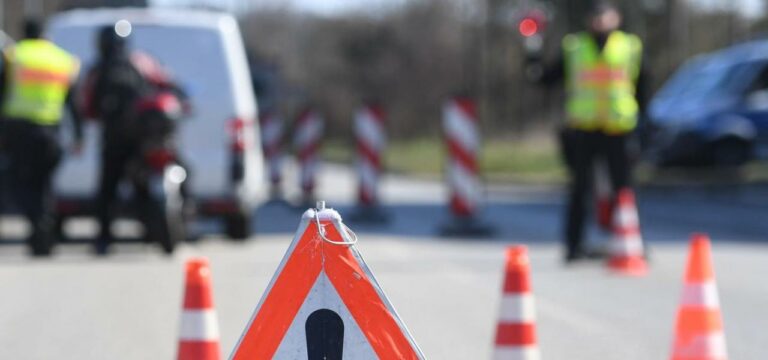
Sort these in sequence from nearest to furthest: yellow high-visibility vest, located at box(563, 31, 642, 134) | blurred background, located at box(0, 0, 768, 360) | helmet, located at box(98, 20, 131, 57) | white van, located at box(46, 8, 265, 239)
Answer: blurred background, located at box(0, 0, 768, 360)
yellow high-visibility vest, located at box(563, 31, 642, 134)
helmet, located at box(98, 20, 131, 57)
white van, located at box(46, 8, 265, 239)

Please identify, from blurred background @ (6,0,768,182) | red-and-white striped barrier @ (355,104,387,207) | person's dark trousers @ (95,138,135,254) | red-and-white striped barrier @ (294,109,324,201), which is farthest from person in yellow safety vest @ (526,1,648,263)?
blurred background @ (6,0,768,182)

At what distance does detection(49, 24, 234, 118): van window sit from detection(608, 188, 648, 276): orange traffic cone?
4057 millimetres

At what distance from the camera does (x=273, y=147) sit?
1045 inches

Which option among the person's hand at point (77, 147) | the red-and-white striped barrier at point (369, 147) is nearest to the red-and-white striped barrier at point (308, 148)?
the red-and-white striped barrier at point (369, 147)

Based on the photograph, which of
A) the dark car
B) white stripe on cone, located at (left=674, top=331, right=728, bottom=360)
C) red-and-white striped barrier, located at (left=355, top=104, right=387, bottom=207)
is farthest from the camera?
the dark car

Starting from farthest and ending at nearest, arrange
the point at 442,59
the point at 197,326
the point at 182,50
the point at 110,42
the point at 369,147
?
the point at 442,59, the point at 369,147, the point at 182,50, the point at 110,42, the point at 197,326

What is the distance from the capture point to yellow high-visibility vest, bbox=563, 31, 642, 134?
1298 centimetres

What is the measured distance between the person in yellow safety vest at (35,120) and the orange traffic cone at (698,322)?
26.3 feet

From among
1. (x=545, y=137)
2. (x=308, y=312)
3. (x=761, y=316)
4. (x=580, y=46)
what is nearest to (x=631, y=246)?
(x=580, y=46)

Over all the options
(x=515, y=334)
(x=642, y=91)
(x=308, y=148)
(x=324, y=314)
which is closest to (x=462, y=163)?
(x=642, y=91)

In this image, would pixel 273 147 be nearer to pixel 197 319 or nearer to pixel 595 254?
pixel 595 254

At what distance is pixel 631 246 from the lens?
1252cm

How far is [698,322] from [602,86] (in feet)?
22.1

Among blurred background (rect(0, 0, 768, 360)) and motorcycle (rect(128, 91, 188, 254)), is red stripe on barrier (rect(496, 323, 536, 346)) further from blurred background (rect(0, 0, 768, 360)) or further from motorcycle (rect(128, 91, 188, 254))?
motorcycle (rect(128, 91, 188, 254))
